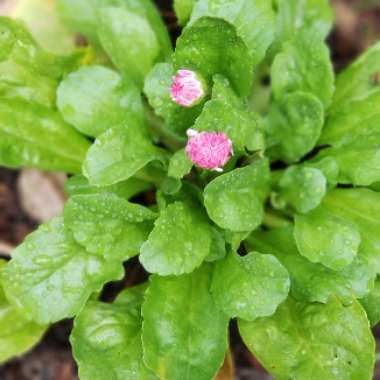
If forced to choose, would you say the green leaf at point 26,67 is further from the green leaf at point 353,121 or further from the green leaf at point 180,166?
the green leaf at point 353,121

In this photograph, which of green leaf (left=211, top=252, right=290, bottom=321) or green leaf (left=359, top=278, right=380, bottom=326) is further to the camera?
green leaf (left=359, top=278, right=380, bottom=326)

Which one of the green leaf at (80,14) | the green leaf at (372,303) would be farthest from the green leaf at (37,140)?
the green leaf at (372,303)

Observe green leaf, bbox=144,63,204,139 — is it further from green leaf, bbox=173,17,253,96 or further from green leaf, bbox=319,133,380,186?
green leaf, bbox=319,133,380,186

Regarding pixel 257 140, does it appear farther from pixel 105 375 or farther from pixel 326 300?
pixel 105 375

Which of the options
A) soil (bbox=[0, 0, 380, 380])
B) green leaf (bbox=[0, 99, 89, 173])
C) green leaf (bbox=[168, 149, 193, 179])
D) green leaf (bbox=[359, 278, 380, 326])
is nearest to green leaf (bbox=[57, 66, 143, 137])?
green leaf (bbox=[0, 99, 89, 173])

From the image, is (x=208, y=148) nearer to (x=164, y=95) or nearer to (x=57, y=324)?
(x=164, y=95)

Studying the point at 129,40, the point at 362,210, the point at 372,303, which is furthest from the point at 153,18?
the point at 372,303

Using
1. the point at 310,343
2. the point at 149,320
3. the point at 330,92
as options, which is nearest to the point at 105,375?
the point at 149,320
